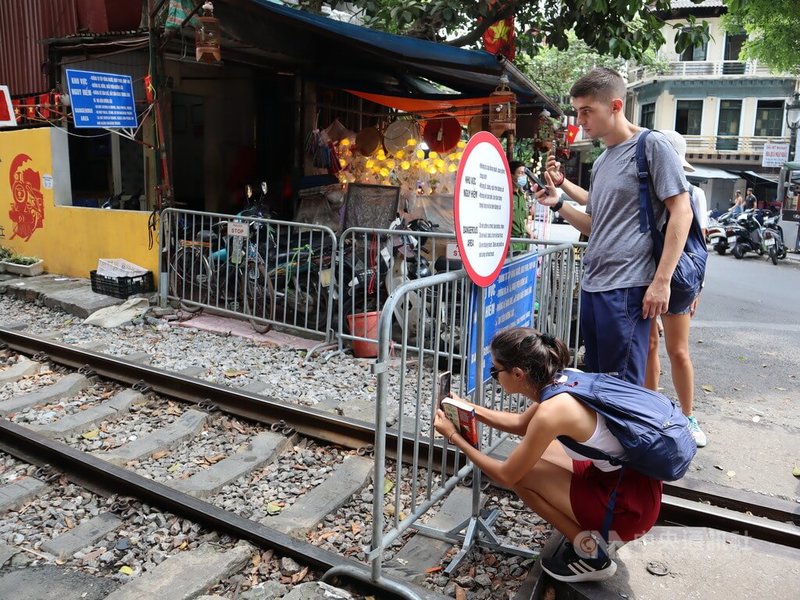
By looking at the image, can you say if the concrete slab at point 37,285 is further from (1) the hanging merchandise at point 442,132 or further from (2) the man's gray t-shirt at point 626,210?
(2) the man's gray t-shirt at point 626,210

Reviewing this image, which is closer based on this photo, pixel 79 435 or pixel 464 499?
pixel 464 499

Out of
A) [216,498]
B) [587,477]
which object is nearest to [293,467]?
[216,498]

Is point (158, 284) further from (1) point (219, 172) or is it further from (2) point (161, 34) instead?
(1) point (219, 172)

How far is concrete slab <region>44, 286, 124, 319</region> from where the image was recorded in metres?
7.80

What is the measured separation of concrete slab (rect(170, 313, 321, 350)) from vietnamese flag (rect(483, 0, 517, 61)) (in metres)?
5.38

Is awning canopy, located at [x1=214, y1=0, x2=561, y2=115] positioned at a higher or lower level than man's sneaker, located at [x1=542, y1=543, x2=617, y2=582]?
higher

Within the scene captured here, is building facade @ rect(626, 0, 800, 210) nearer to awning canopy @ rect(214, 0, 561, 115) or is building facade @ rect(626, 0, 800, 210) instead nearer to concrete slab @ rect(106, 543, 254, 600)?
awning canopy @ rect(214, 0, 561, 115)

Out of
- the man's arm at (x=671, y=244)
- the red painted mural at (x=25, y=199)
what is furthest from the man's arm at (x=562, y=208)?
the red painted mural at (x=25, y=199)

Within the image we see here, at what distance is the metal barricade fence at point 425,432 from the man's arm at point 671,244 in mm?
842

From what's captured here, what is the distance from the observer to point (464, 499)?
367 centimetres

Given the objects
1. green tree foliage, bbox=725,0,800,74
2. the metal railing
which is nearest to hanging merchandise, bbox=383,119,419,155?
the metal railing

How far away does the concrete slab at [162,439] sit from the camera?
13.8 feet

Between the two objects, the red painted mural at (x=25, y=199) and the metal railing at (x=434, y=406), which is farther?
the red painted mural at (x=25, y=199)

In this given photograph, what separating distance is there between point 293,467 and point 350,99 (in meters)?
8.98
